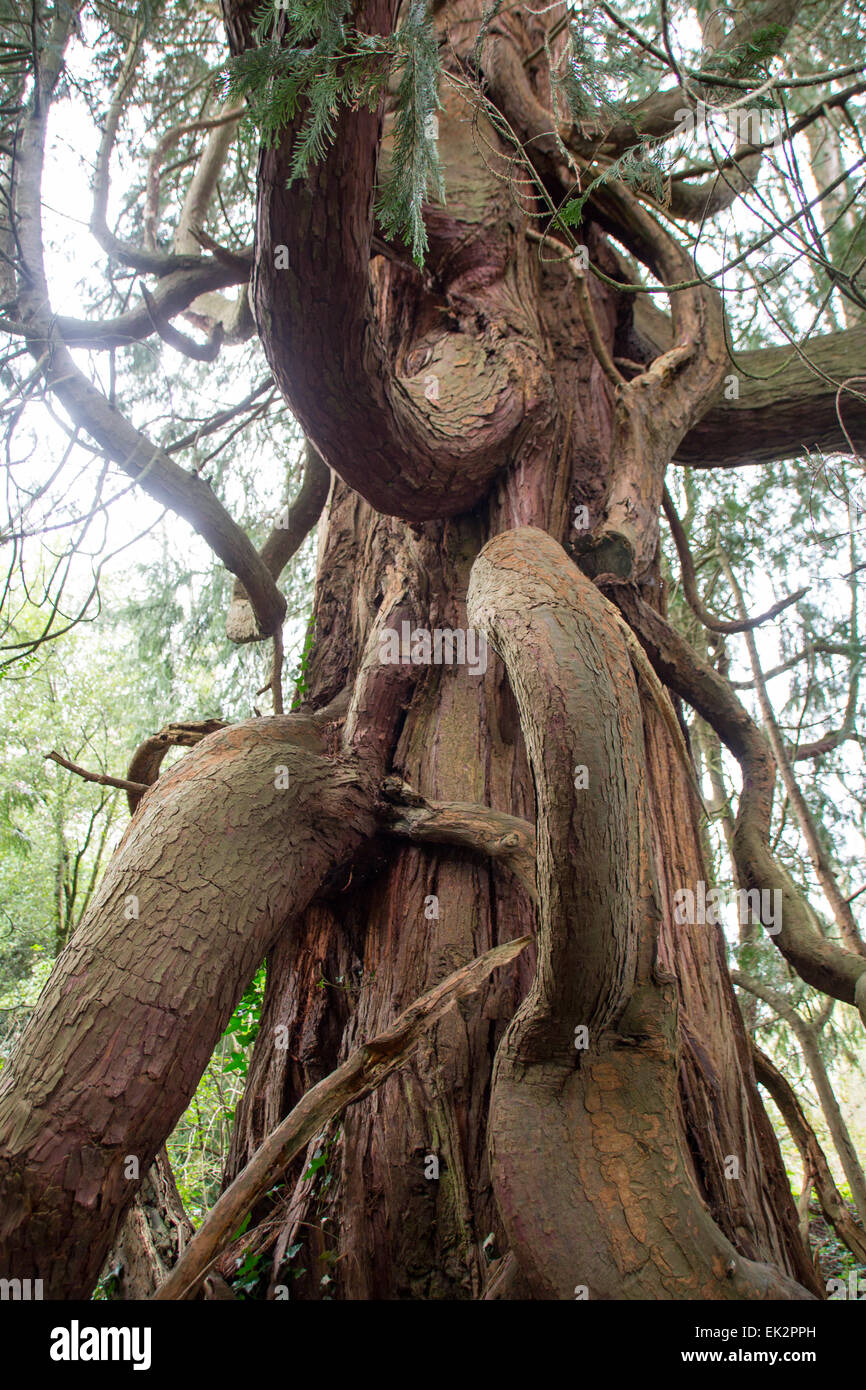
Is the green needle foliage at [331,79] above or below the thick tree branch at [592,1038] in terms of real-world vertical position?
above

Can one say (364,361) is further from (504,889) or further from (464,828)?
(504,889)

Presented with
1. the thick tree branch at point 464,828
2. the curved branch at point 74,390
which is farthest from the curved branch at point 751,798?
the curved branch at point 74,390

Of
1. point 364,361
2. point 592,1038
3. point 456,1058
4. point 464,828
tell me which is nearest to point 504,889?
point 464,828

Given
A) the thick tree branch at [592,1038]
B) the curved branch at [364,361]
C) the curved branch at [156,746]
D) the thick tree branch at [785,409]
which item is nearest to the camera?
the thick tree branch at [592,1038]

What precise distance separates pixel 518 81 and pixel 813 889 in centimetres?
421

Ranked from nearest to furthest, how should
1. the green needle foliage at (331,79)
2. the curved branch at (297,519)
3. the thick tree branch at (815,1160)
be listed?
the green needle foliage at (331,79), the thick tree branch at (815,1160), the curved branch at (297,519)

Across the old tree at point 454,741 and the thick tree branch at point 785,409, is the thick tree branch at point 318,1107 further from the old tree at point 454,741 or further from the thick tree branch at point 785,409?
the thick tree branch at point 785,409

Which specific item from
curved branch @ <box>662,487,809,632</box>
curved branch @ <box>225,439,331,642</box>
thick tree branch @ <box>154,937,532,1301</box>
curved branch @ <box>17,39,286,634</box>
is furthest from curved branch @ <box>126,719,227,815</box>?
curved branch @ <box>662,487,809,632</box>

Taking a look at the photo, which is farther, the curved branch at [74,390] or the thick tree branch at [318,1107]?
the curved branch at [74,390]

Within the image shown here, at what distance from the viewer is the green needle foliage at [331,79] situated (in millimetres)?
1190

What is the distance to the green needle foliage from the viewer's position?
46.9 inches

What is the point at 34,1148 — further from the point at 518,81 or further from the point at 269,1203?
the point at 518,81

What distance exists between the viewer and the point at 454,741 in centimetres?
227
